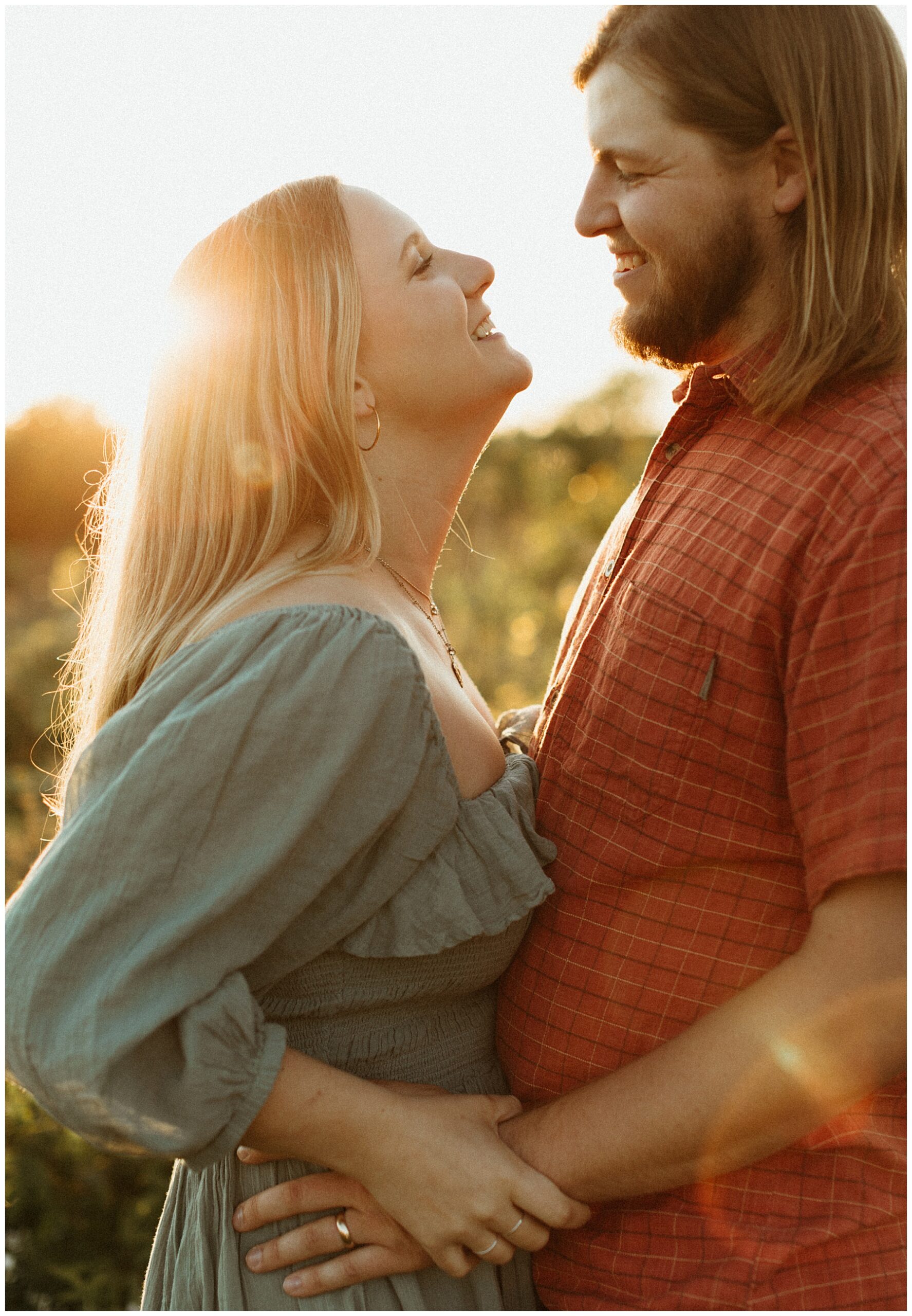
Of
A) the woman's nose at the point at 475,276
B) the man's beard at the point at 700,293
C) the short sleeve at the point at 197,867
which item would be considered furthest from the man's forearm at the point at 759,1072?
the woman's nose at the point at 475,276

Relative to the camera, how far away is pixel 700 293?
2182 mm

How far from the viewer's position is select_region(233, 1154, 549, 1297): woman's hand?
6.08 ft

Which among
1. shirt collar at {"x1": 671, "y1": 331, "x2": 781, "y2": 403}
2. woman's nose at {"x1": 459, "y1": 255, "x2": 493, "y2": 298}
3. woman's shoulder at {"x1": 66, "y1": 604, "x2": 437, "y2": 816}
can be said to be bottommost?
woman's shoulder at {"x1": 66, "y1": 604, "x2": 437, "y2": 816}

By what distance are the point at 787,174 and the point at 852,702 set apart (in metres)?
1.16

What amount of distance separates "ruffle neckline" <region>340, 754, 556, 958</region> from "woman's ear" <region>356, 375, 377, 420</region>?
2.92 feet

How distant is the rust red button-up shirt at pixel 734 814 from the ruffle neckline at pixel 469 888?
0.10 meters

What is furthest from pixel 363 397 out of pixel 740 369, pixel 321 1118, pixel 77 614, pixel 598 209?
pixel 77 614

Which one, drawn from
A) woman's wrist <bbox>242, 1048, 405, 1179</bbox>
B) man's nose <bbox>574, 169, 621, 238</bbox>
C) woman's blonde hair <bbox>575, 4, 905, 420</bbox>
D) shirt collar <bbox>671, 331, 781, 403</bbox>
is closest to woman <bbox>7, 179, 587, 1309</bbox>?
woman's wrist <bbox>242, 1048, 405, 1179</bbox>

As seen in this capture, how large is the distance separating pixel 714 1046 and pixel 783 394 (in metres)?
1.11

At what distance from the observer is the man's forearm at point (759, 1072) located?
161 cm

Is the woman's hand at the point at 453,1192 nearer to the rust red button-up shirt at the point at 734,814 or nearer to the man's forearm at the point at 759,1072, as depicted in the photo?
the man's forearm at the point at 759,1072

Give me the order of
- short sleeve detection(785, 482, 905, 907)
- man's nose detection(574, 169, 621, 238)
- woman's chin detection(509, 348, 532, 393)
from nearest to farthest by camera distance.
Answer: short sleeve detection(785, 482, 905, 907), man's nose detection(574, 169, 621, 238), woman's chin detection(509, 348, 532, 393)

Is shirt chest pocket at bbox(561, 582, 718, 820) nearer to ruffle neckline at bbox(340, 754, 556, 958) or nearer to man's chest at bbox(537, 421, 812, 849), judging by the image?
man's chest at bbox(537, 421, 812, 849)

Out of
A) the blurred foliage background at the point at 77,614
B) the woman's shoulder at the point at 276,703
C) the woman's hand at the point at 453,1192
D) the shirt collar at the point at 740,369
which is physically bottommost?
the blurred foliage background at the point at 77,614
